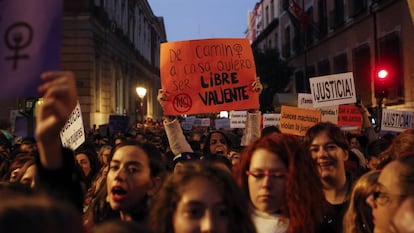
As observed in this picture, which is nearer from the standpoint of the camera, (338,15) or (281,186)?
(281,186)

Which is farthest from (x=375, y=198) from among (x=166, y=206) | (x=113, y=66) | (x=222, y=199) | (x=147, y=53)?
(x=147, y=53)

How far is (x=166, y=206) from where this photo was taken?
2.34 metres

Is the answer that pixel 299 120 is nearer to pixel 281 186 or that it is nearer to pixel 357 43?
pixel 281 186

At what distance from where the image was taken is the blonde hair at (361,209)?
2652mm

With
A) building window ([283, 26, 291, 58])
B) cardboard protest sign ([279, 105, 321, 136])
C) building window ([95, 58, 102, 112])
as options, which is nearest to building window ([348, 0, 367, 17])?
building window ([95, 58, 102, 112])

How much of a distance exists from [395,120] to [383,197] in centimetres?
738

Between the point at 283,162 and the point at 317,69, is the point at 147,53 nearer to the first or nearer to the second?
the point at 317,69

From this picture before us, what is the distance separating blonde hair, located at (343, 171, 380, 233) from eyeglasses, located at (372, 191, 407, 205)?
78 mm

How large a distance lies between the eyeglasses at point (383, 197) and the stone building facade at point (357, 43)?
7.86m

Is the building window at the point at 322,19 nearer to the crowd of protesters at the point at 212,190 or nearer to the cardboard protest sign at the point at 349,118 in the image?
the cardboard protest sign at the point at 349,118

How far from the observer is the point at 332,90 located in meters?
8.56

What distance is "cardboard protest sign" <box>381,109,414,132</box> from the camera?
30.6 ft

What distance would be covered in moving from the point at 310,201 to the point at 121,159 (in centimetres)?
111

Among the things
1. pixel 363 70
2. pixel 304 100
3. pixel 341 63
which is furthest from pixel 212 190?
pixel 341 63
